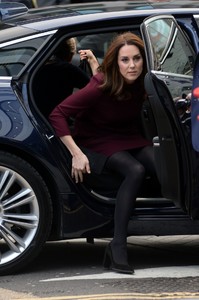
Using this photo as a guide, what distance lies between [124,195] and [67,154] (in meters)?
0.42

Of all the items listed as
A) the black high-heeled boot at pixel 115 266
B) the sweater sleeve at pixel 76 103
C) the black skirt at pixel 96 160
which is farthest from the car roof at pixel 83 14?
the black high-heeled boot at pixel 115 266

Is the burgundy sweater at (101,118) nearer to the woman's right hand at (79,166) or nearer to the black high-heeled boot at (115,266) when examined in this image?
the woman's right hand at (79,166)

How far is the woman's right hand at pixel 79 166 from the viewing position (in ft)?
18.6

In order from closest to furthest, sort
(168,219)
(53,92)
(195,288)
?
(195,288), (168,219), (53,92)

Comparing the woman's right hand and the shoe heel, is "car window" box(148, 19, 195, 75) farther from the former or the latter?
the shoe heel

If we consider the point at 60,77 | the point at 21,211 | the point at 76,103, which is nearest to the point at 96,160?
the point at 76,103

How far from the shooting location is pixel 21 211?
5.74 metres

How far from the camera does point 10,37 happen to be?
5.88 meters

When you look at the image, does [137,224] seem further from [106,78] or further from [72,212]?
[106,78]

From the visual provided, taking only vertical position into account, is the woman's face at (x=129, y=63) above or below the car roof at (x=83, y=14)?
below

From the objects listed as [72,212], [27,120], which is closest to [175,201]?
[72,212]

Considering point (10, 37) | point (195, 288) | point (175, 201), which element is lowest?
point (195, 288)

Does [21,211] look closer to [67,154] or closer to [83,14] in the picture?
[67,154]

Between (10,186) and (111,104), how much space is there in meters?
0.81
